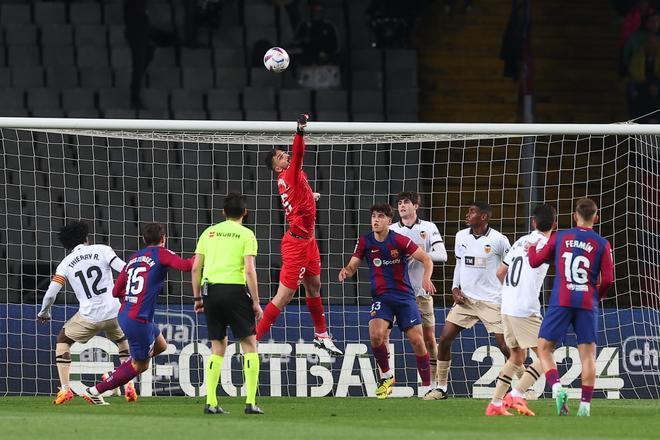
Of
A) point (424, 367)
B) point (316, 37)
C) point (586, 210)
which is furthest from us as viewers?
point (316, 37)

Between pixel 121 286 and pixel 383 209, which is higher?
pixel 383 209

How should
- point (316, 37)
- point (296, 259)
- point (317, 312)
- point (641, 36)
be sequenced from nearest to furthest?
point (296, 259) < point (317, 312) < point (316, 37) < point (641, 36)

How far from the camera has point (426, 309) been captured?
14.4 meters

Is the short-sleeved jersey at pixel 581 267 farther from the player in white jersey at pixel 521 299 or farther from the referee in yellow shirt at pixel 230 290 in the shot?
the referee in yellow shirt at pixel 230 290

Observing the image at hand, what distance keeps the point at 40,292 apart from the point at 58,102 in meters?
4.24

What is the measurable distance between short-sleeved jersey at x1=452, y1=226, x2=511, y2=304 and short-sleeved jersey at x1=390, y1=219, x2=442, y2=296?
0.36 meters

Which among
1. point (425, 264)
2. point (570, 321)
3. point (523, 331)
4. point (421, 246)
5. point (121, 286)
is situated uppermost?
point (421, 246)

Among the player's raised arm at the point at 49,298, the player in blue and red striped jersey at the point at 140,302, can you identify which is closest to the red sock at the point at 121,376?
the player in blue and red striped jersey at the point at 140,302

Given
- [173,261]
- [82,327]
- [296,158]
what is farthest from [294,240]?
[82,327]

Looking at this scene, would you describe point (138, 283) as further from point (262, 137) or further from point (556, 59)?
point (556, 59)

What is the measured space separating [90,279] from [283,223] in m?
4.69

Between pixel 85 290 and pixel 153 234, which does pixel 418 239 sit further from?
pixel 85 290

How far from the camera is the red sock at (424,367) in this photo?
13920 millimetres

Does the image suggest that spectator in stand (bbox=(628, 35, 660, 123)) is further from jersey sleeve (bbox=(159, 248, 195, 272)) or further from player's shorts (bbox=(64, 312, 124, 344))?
jersey sleeve (bbox=(159, 248, 195, 272))
